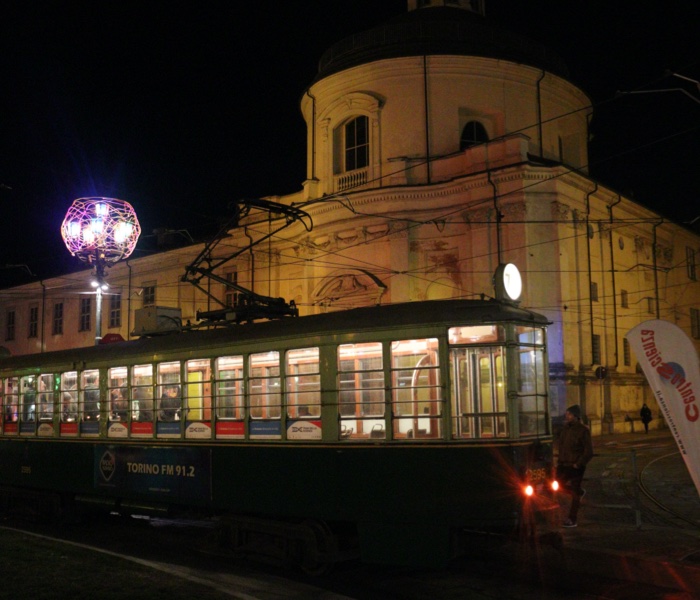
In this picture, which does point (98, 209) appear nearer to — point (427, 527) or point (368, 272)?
point (368, 272)

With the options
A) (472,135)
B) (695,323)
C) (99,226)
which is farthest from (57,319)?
(695,323)

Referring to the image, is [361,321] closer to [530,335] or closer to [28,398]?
[530,335]

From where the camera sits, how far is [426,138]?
1200 inches

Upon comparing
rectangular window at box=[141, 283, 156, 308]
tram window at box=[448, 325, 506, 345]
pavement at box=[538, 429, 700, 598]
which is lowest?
pavement at box=[538, 429, 700, 598]

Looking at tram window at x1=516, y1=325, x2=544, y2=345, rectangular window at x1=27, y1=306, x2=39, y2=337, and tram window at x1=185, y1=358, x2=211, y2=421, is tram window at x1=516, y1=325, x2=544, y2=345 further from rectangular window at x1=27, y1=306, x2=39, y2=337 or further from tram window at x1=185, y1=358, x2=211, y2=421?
rectangular window at x1=27, y1=306, x2=39, y2=337

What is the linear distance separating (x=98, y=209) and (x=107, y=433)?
33.4 feet

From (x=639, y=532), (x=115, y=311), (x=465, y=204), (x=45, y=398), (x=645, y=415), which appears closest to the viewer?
(x=639, y=532)

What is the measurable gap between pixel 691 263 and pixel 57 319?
35704mm

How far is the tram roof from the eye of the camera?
8547 millimetres

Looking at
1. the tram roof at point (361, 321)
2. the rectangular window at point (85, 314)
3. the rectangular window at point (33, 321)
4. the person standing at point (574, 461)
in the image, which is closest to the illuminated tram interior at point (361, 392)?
the tram roof at point (361, 321)

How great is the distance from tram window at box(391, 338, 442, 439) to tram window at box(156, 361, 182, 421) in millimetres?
3541

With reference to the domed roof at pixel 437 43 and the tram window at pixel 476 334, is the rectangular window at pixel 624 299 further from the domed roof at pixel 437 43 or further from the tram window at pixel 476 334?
the tram window at pixel 476 334

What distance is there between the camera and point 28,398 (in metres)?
14.2

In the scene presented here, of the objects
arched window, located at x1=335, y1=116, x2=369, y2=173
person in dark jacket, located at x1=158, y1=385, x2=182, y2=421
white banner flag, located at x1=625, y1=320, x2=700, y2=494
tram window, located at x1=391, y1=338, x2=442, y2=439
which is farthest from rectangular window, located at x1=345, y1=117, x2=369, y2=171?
white banner flag, located at x1=625, y1=320, x2=700, y2=494
